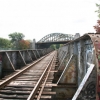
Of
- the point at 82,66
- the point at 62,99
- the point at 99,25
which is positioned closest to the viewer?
the point at 82,66

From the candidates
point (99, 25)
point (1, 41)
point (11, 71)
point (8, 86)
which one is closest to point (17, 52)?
point (11, 71)

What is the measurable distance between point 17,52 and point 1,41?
133456mm

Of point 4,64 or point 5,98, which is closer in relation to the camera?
point 5,98

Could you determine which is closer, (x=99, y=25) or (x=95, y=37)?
(x=95, y=37)

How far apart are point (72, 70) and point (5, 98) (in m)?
2.74

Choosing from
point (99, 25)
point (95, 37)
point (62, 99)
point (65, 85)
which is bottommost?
point (62, 99)

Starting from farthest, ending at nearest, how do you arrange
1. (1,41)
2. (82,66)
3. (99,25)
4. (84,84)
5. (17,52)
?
(1,41) → (99,25) → (17,52) → (82,66) → (84,84)

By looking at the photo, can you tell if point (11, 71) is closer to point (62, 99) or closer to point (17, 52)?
point (17, 52)

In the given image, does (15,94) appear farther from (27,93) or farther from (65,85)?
(65,85)

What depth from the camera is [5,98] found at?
6113 millimetres

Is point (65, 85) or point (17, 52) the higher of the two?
point (17, 52)

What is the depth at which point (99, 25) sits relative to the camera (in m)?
43.7

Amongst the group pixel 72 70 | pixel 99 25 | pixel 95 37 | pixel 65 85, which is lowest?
pixel 65 85

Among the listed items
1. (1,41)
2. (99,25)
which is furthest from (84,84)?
(1,41)
